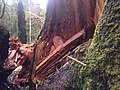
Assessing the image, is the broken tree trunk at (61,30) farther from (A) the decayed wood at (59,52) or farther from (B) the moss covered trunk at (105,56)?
(B) the moss covered trunk at (105,56)

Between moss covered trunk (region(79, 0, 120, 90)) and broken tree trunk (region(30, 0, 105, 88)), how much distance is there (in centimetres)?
142

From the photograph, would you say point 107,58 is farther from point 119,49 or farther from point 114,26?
point 114,26

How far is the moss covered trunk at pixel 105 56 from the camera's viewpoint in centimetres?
241

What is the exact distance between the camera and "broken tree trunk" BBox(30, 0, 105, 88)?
4324mm

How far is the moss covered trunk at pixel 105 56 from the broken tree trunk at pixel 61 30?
1417 millimetres

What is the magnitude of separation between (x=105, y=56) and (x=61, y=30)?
2.41 metres

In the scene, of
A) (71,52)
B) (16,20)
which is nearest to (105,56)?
(71,52)

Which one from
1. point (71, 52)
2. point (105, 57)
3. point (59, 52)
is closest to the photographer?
point (105, 57)

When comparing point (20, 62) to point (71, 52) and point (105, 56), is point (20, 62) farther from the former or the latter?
point (105, 56)

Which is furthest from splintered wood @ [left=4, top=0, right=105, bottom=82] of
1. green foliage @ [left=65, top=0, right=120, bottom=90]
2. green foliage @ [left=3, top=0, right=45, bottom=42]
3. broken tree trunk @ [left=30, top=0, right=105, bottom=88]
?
green foliage @ [left=3, top=0, right=45, bottom=42]

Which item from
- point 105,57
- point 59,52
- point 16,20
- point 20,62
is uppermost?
point 105,57

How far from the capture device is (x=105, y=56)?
8.41 feet

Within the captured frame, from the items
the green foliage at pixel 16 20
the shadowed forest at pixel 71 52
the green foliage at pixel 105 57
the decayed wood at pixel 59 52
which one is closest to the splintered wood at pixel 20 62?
the shadowed forest at pixel 71 52

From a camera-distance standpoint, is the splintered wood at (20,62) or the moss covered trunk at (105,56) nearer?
the moss covered trunk at (105,56)
